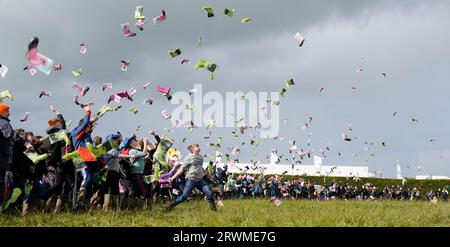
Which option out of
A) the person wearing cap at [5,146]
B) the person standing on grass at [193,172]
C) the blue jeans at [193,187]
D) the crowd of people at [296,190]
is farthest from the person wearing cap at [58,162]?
the crowd of people at [296,190]

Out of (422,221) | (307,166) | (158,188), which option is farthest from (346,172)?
(422,221)

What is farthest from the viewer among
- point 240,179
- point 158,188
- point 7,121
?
point 240,179

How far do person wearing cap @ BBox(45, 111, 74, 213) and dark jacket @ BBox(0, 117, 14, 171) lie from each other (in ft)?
9.12

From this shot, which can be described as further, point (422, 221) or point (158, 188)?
point (158, 188)

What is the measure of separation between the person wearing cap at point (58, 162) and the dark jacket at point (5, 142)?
2779 millimetres

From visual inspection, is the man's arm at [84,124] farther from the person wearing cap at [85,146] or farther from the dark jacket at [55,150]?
the dark jacket at [55,150]

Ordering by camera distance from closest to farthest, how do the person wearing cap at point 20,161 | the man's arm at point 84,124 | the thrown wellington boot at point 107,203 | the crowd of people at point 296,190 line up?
the person wearing cap at point 20,161 → the man's arm at point 84,124 → the thrown wellington boot at point 107,203 → the crowd of people at point 296,190

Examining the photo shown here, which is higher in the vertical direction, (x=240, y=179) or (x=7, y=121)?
(x=7, y=121)

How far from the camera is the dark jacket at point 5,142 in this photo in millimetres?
9273

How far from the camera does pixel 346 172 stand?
69812 millimetres
